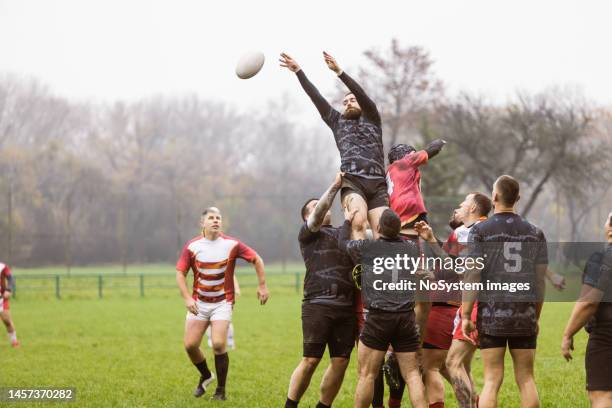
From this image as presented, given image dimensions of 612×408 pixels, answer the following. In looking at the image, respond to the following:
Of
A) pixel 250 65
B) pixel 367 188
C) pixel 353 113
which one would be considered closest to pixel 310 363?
pixel 367 188

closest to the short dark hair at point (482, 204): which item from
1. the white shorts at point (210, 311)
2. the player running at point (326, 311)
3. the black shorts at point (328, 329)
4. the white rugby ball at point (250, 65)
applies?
the player running at point (326, 311)

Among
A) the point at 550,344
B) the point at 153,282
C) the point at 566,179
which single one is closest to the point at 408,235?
the point at 550,344

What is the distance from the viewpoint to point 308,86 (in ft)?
29.3

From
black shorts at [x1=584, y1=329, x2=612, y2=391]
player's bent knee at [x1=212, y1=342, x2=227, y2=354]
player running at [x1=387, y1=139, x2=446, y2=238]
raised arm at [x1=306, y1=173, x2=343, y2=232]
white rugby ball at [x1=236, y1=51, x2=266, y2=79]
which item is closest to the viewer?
black shorts at [x1=584, y1=329, x2=612, y2=391]

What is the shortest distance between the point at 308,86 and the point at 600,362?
398 cm

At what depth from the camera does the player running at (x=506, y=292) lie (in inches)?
282

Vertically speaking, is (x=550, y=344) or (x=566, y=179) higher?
(x=566, y=179)

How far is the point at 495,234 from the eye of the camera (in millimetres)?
7141

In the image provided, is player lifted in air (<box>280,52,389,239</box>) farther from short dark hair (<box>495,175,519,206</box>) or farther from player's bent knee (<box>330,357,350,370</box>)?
short dark hair (<box>495,175,519,206</box>)

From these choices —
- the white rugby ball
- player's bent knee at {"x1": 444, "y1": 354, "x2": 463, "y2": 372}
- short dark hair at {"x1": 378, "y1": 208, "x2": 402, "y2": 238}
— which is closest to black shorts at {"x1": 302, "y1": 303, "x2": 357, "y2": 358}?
player's bent knee at {"x1": 444, "y1": 354, "x2": 463, "y2": 372}

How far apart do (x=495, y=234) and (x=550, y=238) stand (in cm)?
3484

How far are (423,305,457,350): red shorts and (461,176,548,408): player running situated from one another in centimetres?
142

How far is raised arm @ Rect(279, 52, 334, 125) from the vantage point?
8.91 meters

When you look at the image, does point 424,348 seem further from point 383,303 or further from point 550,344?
point 550,344
